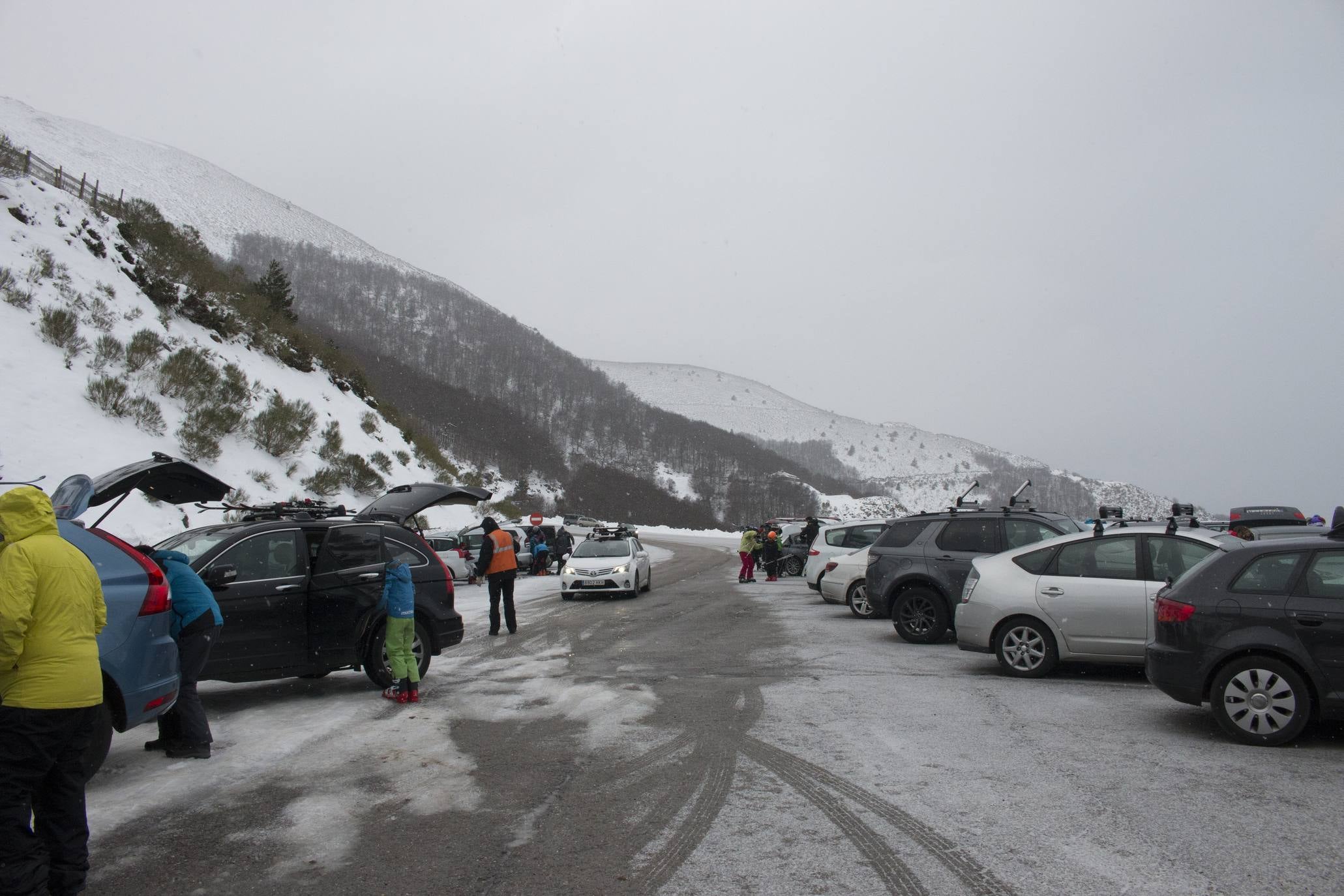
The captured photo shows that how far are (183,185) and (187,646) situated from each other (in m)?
201

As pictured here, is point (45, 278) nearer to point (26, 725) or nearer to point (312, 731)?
point (312, 731)

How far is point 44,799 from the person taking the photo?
3771 mm

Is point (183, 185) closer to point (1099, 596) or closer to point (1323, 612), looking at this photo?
point (1099, 596)

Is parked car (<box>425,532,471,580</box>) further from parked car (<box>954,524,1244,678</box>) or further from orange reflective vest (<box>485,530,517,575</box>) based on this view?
parked car (<box>954,524,1244,678</box>)

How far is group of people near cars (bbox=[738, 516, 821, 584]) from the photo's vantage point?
2480 cm

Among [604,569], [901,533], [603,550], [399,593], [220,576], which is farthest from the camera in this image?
[603,550]

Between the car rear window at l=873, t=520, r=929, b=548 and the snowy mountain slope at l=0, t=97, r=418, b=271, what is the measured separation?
14040 cm

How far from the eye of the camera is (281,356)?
119 feet

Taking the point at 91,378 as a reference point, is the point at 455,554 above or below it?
below

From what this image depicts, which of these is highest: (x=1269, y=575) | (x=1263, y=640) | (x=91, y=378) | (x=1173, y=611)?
(x=91, y=378)

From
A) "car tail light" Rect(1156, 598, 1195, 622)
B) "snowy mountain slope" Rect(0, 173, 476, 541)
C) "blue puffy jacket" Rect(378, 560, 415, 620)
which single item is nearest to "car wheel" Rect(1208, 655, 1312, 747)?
"car tail light" Rect(1156, 598, 1195, 622)

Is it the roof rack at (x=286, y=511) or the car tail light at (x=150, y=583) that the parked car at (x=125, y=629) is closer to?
the car tail light at (x=150, y=583)

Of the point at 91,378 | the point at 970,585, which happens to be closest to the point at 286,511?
the point at 970,585

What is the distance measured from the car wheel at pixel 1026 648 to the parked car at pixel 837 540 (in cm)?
872
